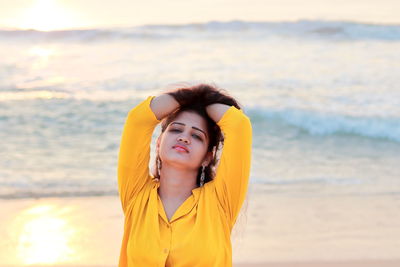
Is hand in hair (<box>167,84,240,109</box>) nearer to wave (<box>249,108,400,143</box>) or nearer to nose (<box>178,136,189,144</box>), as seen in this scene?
A: nose (<box>178,136,189,144</box>)

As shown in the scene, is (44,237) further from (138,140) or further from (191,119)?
(191,119)

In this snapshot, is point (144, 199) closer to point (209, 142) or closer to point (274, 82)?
point (209, 142)

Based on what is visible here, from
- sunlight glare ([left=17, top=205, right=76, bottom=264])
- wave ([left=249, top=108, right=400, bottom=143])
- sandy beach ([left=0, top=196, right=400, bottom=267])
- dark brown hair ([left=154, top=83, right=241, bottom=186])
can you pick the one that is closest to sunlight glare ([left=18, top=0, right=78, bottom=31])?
wave ([left=249, top=108, right=400, bottom=143])

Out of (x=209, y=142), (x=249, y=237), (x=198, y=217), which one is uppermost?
(x=209, y=142)

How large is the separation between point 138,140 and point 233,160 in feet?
1.37

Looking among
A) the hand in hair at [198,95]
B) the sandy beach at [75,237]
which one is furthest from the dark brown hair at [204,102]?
the sandy beach at [75,237]

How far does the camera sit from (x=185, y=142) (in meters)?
3.46

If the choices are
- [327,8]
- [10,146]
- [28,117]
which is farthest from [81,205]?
[327,8]

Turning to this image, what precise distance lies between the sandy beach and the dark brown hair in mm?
1642

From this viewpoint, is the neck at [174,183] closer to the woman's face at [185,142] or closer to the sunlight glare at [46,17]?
the woman's face at [185,142]

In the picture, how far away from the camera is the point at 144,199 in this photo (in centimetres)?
349

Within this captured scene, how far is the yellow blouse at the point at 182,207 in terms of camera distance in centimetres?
330

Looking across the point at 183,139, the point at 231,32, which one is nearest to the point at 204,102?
the point at 183,139

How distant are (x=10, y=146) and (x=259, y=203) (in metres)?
3.27
